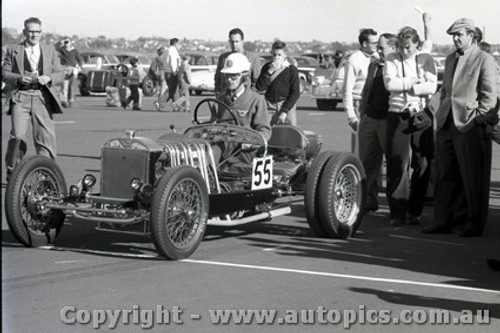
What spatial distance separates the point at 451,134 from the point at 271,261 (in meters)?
2.54

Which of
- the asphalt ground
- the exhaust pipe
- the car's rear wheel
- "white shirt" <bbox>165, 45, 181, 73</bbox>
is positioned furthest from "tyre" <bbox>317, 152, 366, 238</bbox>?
the car's rear wheel

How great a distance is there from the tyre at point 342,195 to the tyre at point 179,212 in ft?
4.08

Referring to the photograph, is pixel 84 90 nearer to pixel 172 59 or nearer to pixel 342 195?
pixel 172 59

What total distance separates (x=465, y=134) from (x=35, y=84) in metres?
4.61

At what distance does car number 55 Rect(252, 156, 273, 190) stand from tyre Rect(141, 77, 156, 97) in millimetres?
24774

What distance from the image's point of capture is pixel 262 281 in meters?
7.22

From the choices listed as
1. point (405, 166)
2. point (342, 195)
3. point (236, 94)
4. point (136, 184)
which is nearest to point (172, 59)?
point (405, 166)

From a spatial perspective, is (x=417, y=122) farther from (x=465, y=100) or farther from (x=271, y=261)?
(x=271, y=261)

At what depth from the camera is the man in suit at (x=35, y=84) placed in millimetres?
11289

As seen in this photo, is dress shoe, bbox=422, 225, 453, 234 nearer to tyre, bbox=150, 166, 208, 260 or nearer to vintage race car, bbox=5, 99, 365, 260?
vintage race car, bbox=5, 99, 365, 260

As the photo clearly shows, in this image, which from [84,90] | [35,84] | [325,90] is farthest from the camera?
[84,90]

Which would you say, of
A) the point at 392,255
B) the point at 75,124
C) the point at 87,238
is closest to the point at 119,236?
the point at 87,238

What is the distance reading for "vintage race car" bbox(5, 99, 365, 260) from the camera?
7.94 metres

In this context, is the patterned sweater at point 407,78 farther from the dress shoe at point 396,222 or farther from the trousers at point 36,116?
the trousers at point 36,116
